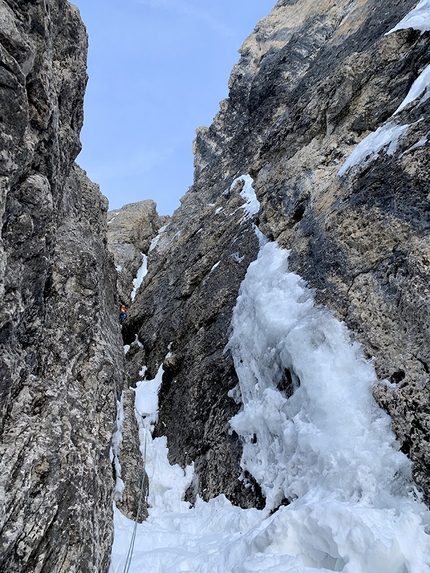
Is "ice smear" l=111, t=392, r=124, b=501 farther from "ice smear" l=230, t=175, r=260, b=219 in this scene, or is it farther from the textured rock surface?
the textured rock surface

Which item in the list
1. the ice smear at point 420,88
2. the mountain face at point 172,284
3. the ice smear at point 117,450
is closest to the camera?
the mountain face at point 172,284

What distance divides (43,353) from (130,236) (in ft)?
77.6

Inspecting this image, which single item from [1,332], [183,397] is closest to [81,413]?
[1,332]

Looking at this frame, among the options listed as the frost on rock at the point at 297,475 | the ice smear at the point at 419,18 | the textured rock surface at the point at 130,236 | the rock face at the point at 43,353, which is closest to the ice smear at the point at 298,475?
the frost on rock at the point at 297,475

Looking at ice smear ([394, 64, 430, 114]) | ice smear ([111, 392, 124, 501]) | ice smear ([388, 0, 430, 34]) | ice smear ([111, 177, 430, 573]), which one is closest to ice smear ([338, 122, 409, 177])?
ice smear ([394, 64, 430, 114])

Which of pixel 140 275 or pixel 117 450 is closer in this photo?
pixel 117 450

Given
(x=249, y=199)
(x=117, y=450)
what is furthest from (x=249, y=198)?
(x=117, y=450)

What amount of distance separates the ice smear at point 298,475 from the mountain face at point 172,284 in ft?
1.05

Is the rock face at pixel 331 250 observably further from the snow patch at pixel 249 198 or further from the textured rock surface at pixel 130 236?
the textured rock surface at pixel 130 236

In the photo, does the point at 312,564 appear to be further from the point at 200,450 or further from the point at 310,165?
the point at 310,165

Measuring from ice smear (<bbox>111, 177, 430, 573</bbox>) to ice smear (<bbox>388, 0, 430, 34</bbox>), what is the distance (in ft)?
27.3

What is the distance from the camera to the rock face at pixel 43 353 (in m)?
5.15

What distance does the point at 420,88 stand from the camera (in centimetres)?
927

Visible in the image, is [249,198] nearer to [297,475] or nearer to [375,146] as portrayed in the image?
[375,146]
